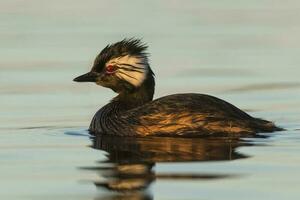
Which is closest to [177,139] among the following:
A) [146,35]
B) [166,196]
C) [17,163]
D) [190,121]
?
[190,121]

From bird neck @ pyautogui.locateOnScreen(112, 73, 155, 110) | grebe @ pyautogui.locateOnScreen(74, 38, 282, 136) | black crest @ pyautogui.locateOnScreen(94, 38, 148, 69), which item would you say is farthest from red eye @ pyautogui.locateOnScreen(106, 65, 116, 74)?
bird neck @ pyautogui.locateOnScreen(112, 73, 155, 110)

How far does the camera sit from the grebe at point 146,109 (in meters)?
18.5

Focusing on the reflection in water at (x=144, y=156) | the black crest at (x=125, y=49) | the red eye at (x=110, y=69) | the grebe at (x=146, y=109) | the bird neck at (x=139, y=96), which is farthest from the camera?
the red eye at (x=110, y=69)

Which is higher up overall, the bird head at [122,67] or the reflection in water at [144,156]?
the bird head at [122,67]

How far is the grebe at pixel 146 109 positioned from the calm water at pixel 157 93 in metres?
0.33

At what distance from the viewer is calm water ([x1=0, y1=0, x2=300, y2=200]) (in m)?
14.4

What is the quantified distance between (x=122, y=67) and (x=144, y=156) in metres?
3.60

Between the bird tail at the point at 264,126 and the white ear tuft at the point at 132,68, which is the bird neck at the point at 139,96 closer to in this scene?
the white ear tuft at the point at 132,68

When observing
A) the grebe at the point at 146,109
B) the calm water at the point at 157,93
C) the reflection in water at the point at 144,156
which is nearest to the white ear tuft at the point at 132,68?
the grebe at the point at 146,109

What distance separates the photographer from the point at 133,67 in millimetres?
19891

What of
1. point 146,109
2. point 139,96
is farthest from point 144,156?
point 139,96

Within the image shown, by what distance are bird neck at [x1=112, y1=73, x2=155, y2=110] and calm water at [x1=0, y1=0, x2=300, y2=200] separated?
734 mm

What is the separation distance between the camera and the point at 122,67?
20.0 m

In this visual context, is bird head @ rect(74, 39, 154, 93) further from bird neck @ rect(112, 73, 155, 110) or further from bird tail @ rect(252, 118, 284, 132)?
bird tail @ rect(252, 118, 284, 132)
